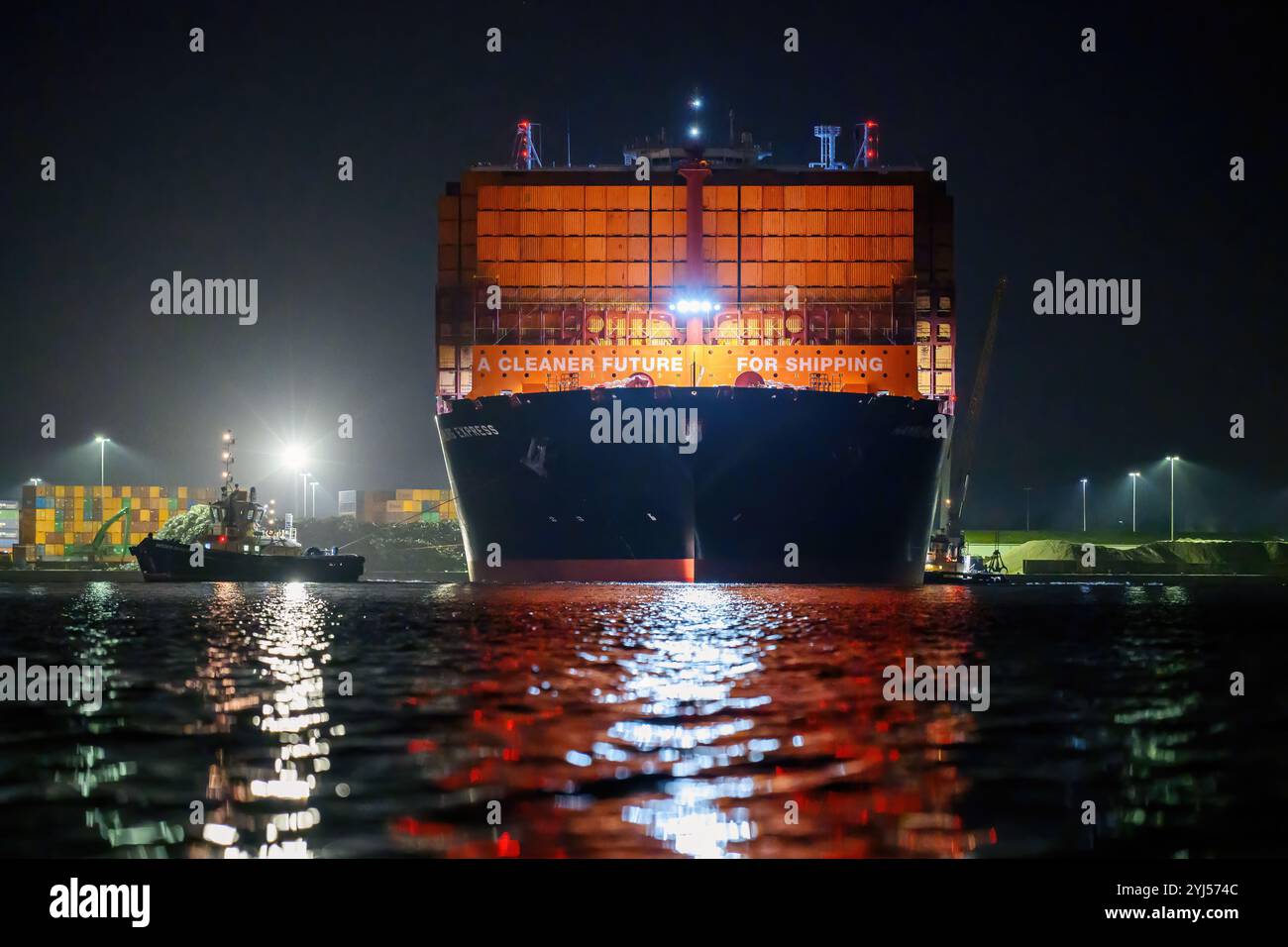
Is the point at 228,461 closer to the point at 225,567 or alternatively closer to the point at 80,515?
the point at 225,567

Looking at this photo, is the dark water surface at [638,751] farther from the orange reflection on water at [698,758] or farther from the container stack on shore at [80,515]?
the container stack on shore at [80,515]

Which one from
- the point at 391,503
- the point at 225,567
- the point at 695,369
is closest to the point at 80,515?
the point at 391,503

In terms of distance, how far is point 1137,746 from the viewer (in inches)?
412

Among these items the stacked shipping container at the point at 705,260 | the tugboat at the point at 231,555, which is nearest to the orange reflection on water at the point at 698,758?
the stacked shipping container at the point at 705,260
